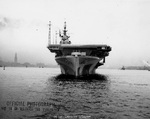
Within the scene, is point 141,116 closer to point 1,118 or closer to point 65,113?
point 65,113

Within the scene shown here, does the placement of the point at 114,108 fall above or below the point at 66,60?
below

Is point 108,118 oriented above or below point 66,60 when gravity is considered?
below

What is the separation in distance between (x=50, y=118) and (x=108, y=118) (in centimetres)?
398

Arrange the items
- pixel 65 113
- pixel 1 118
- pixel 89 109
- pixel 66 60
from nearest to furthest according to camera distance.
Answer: pixel 1 118
pixel 65 113
pixel 89 109
pixel 66 60

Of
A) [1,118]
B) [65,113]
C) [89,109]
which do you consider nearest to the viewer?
[1,118]

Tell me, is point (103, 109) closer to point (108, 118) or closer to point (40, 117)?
point (108, 118)

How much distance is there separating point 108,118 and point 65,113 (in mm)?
3122

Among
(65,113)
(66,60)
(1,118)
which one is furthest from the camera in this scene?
(66,60)

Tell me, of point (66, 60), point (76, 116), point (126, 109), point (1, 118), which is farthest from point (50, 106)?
point (66, 60)

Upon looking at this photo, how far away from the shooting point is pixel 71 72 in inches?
1941

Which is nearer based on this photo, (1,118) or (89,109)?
(1,118)

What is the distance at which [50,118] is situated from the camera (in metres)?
12.2

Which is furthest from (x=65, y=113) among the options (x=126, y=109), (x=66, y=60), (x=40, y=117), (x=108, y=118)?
(x=66, y=60)

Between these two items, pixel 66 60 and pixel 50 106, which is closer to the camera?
pixel 50 106
